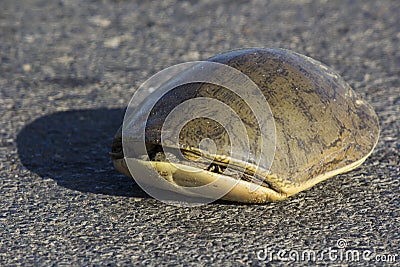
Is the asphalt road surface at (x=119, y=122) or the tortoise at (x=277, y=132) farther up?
the tortoise at (x=277, y=132)

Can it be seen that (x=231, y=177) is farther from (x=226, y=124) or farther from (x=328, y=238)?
(x=328, y=238)

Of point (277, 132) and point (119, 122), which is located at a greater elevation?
point (277, 132)

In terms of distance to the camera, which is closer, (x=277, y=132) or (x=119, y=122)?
(x=277, y=132)

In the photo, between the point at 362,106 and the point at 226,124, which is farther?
the point at 362,106

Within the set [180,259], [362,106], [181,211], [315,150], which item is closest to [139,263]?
[180,259]
